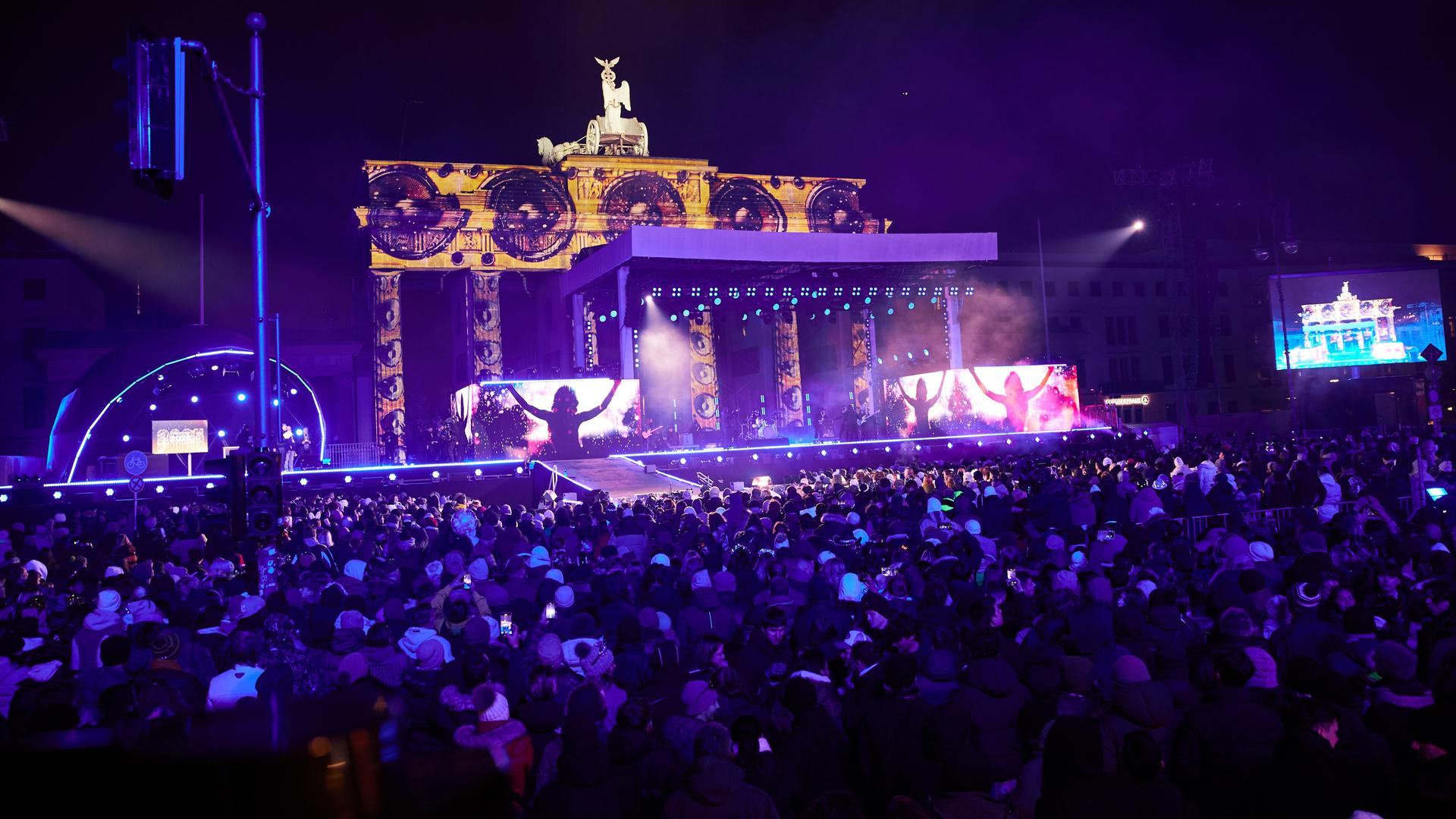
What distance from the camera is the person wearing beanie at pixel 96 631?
8414mm

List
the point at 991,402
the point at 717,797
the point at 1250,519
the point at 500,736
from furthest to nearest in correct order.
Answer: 1. the point at 991,402
2. the point at 1250,519
3. the point at 500,736
4. the point at 717,797

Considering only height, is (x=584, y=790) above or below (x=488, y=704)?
below

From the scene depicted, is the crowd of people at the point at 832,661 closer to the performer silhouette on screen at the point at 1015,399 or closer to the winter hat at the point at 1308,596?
the winter hat at the point at 1308,596

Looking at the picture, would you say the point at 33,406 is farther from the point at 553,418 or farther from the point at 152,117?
the point at 152,117

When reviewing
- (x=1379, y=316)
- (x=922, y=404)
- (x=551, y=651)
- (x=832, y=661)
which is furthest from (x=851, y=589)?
(x=1379, y=316)

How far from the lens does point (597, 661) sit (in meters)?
7.45

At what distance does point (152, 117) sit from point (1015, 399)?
35654 millimetres

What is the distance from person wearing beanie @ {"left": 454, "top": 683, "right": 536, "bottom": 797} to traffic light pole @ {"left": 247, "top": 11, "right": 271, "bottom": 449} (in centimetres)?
462

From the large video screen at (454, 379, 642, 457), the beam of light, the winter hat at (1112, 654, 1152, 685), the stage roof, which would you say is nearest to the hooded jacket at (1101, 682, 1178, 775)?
the winter hat at (1112, 654, 1152, 685)

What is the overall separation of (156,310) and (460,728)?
5169 centimetres

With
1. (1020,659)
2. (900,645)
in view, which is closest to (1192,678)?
(1020,659)

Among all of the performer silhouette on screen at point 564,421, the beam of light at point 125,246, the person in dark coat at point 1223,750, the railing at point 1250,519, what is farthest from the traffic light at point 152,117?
the beam of light at point 125,246

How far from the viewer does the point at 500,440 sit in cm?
3381

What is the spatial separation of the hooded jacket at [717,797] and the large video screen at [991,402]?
34669mm
